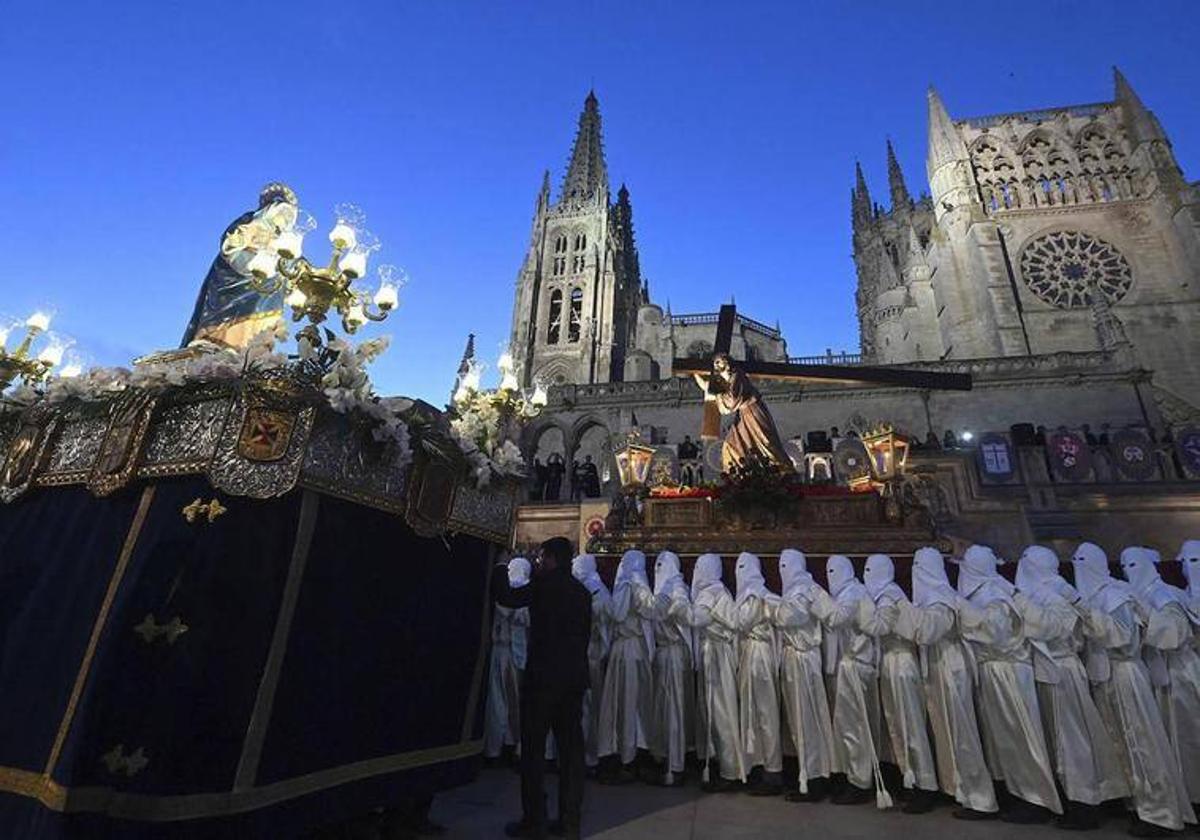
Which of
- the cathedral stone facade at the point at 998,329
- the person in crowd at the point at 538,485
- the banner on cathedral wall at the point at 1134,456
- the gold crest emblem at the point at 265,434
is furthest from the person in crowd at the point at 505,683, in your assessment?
the banner on cathedral wall at the point at 1134,456

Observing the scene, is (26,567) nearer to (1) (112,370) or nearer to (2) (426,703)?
(1) (112,370)

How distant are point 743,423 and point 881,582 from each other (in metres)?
4.67

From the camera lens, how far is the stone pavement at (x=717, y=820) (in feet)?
11.4

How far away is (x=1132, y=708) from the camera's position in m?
3.87

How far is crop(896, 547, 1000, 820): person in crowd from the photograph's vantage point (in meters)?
3.88

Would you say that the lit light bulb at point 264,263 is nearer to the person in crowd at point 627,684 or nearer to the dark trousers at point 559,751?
the dark trousers at point 559,751

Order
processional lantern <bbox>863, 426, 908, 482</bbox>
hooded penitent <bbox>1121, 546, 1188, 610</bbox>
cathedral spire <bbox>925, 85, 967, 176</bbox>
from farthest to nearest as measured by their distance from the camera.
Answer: cathedral spire <bbox>925, 85, 967, 176</bbox>, processional lantern <bbox>863, 426, 908, 482</bbox>, hooded penitent <bbox>1121, 546, 1188, 610</bbox>

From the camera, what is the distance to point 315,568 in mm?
2930

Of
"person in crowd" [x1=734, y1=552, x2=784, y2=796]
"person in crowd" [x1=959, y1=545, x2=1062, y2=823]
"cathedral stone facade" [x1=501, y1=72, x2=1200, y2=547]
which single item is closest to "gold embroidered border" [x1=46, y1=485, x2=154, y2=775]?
"person in crowd" [x1=734, y1=552, x2=784, y2=796]

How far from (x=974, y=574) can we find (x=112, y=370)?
6.34 metres

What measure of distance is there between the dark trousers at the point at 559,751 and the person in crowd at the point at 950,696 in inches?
105

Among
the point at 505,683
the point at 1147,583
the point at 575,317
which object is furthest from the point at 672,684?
the point at 575,317

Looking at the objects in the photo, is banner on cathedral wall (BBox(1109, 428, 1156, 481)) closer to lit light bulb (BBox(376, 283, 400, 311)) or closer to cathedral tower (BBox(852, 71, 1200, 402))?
cathedral tower (BBox(852, 71, 1200, 402))

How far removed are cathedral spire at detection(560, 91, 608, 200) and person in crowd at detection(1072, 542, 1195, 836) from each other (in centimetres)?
5006
